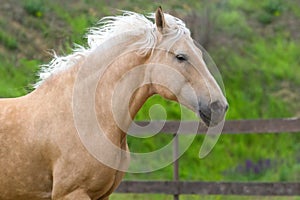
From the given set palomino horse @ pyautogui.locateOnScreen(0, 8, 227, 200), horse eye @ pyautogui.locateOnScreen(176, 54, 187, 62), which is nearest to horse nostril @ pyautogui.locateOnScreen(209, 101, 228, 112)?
palomino horse @ pyautogui.locateOnScreen(0, 8, 227, 200)

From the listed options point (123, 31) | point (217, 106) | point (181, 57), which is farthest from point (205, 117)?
point (123, 31)

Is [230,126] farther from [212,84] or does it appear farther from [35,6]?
[35,6]

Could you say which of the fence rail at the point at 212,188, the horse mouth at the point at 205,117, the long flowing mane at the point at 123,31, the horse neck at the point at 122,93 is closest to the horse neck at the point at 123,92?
the horse neck at the point at 122,93

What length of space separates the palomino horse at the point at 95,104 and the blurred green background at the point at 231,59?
4.85 meters

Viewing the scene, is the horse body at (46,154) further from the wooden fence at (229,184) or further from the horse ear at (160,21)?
the wooden fence at (229,184)

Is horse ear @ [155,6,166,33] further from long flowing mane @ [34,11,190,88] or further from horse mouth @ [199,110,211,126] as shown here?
horse mouth @ [199,110,211,126]

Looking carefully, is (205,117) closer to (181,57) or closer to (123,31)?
(181,57)

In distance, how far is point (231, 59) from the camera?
49.7ft

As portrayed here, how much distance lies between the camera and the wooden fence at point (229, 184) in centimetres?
844

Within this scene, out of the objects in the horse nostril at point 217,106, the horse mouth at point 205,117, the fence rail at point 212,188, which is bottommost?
the fence rail at point 212,188

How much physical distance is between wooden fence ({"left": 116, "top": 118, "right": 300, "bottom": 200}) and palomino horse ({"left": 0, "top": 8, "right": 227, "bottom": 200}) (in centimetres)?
344

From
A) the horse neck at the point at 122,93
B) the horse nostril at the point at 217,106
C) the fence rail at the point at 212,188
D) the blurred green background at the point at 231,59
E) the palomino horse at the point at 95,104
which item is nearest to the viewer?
the horse nostril at the point at 217,106

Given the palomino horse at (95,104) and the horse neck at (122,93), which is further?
the horse neck at (122,93)

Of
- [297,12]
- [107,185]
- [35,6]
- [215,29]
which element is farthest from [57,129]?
[297,12]
